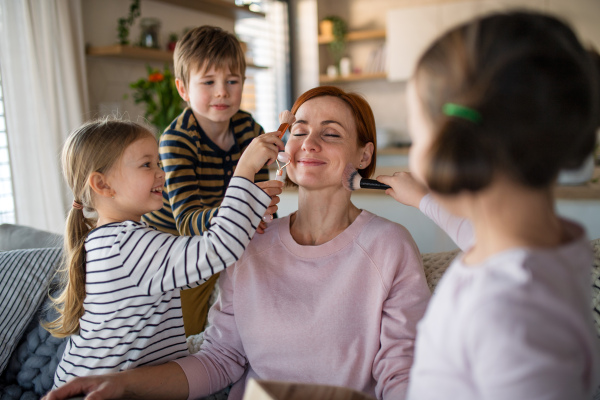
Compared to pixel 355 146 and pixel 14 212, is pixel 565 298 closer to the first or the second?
pixel 355 146

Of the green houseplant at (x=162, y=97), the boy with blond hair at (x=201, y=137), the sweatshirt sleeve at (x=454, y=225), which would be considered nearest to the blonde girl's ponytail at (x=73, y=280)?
the boy with blond hair at (x=201, y=137)

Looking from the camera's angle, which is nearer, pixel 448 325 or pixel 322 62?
pixel 448 325

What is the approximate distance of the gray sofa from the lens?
4.91 feet

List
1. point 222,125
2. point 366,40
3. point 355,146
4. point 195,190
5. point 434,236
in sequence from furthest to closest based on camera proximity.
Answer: point 366,40, point 434,236, point 222,125, point 195,190, point 355,146

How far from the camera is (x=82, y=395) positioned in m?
1.07

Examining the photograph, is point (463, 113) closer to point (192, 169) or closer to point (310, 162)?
point (310, 162)

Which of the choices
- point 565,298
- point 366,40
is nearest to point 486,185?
point 565,298

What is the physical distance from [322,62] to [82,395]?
5.25 m

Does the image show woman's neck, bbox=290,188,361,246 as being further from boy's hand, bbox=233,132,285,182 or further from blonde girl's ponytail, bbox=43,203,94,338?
blonde girl's ponytail, bbox=43,203,94,338

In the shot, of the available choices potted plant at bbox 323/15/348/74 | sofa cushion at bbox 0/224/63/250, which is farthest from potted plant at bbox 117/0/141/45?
potted plant at bbox 323/15/348/74

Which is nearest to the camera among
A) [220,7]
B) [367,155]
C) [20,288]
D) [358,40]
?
[367,155]

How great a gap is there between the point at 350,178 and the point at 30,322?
3.56ft

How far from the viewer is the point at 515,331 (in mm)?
549

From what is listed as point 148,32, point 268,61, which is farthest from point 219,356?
point 268,61
